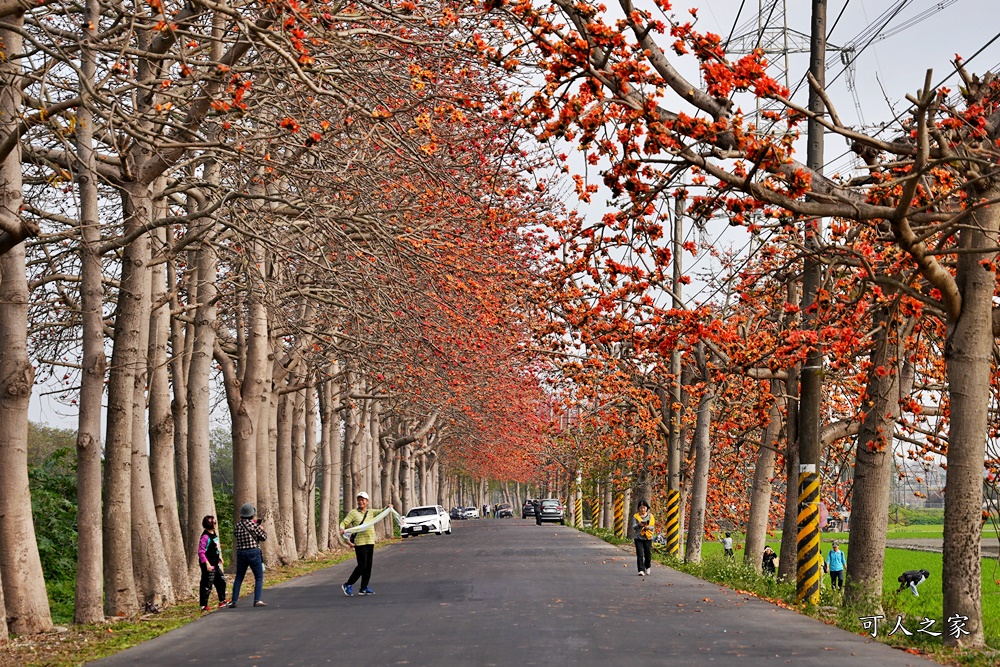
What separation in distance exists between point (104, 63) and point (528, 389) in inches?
1043

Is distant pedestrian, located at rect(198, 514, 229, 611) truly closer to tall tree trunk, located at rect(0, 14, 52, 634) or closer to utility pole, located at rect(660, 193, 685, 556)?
tall tree trunk, located at rect(0, 14, 52, 634)

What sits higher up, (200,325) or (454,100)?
(454,100)

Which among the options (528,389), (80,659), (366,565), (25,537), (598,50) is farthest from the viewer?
(528,389)

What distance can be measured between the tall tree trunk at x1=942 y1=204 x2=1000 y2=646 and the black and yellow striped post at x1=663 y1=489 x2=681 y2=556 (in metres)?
21.0

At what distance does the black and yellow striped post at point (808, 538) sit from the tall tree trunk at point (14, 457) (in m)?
10.8

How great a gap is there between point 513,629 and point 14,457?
624cm

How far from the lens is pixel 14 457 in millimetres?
14844

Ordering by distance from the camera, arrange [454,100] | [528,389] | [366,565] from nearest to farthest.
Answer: [454,100], [366,565], [528,389]

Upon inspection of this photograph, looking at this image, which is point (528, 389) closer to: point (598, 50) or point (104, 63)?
point (104, 63)

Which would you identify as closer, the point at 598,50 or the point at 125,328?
the point at 598,50

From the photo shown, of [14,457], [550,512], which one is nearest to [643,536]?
[14,457]

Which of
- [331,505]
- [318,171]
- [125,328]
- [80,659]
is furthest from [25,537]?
[331,505]

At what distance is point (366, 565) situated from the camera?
2075cm

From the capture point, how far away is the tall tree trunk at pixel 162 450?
20734 mm
